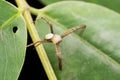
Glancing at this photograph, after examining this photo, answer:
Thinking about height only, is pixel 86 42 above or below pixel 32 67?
above

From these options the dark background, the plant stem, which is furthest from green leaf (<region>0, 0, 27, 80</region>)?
the dark background

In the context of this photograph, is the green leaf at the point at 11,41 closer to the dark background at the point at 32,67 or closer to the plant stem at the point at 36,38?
the plant stem at the point at 36,38

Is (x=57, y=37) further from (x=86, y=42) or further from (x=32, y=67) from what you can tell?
(x=32, y=67)

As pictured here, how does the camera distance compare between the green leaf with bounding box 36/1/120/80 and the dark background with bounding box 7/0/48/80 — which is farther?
the dark background with bounding box 7/0/48/80

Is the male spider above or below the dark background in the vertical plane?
above

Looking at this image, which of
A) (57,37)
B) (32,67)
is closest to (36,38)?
(57,37)

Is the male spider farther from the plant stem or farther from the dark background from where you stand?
the dark background
